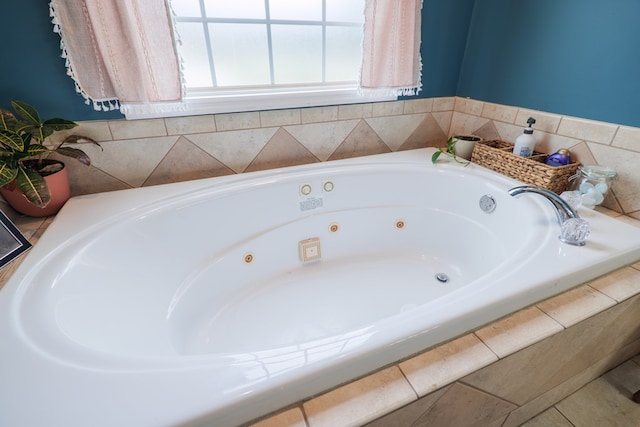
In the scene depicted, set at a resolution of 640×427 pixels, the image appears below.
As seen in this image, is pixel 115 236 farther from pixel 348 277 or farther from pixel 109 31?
pixel 348 277

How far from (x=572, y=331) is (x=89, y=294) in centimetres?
126

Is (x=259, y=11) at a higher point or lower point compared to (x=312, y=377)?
higher

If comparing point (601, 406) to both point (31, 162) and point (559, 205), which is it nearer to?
point (559, 205)

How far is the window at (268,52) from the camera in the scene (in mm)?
1210

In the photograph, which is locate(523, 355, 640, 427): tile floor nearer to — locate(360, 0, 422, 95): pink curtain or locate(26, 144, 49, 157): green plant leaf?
locate(360, 0, 422, 95): pink curtain

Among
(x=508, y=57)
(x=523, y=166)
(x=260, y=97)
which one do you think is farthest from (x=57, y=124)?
(x=508, y=57)

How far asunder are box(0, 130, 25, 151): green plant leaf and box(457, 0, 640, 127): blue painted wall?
6.54 ft

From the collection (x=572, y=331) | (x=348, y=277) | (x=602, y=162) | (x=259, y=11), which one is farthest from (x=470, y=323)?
(x=259, y=11)

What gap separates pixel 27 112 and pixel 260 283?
102 centimetres

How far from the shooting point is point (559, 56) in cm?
123

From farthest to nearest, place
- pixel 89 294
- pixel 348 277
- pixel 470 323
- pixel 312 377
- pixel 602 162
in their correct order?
pixel 348 277 < pixel 602 162 < pixel 89 294 < pixel 470 323 < pixel 312 377

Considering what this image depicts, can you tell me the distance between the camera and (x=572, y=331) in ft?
2.37

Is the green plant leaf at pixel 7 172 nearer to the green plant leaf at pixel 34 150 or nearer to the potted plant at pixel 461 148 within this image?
the green plant leaf at pixel 34 150

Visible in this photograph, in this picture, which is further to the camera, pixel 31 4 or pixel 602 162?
pixel 602 162
